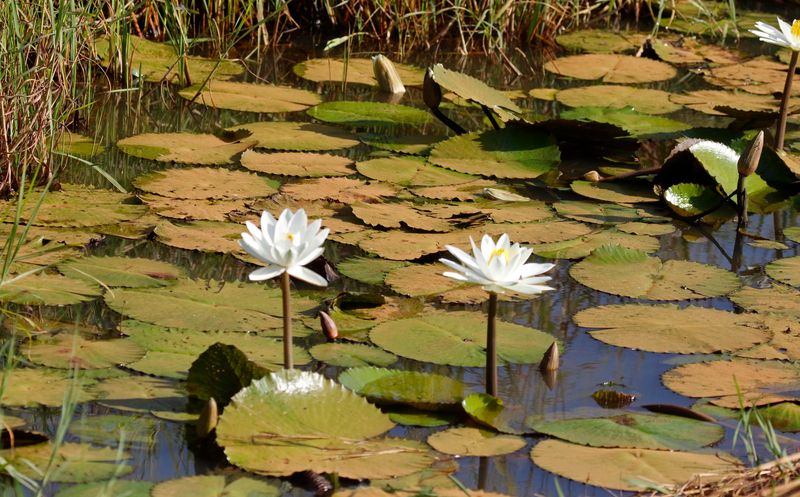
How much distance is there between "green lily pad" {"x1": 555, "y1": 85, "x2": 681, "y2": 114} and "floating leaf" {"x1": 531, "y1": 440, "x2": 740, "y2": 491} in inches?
109

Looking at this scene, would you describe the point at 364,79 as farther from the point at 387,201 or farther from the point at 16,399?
the point at 16,399

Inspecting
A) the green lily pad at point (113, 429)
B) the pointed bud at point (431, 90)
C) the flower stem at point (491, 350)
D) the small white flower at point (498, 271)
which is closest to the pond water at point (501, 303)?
the green lily pad at point (113, 429)

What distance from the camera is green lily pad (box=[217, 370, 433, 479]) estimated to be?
2.15m

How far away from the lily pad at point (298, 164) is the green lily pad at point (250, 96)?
0.60m

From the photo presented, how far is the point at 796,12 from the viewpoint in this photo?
23.4 feet

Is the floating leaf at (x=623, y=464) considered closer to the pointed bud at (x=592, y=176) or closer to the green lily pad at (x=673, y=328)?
the green lily pad at (x=673, y=328)

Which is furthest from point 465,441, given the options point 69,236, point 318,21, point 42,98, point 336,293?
point 318,21

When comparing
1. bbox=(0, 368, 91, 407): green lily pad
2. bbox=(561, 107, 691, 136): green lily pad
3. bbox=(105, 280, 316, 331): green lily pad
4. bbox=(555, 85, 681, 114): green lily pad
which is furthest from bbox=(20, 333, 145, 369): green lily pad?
bbox=(555, 85, 681, 114): green lily pad

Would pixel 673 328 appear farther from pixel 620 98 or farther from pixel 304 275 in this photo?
pixel 620 98

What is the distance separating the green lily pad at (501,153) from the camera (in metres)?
4.11

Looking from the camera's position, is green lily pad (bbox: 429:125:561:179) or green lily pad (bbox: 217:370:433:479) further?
green lily pad (bbox: 429:125:561:179)

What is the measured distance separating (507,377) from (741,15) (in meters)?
5.16

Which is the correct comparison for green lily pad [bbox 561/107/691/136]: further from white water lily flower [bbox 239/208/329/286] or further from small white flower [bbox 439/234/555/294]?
white water lily flower [bbox 239/208/329/286]

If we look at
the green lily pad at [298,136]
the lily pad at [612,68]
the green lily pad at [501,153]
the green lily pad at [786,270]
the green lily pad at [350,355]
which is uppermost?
the lily pad at [612,68]
